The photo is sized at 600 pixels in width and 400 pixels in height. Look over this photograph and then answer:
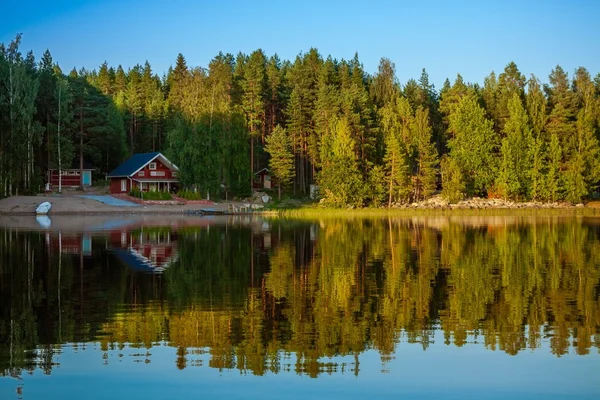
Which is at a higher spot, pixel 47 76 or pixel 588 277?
pixel 47 76

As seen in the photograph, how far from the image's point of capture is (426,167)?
7756 cm

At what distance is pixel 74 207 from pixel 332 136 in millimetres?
28275

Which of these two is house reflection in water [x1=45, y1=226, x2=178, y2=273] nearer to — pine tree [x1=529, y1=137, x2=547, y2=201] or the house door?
the house door

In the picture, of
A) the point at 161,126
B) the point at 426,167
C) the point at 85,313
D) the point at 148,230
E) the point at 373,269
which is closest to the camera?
the point at 85,313

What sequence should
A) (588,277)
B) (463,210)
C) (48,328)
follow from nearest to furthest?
(48,328) < (588,277) < (463,210)

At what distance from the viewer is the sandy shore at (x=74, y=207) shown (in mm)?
63000

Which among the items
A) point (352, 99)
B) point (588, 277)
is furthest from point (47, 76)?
point (588, 277)

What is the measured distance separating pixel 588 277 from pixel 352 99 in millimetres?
59665

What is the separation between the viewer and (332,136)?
251ft

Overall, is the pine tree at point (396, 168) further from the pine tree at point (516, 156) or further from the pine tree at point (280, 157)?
the pine tree at point (280, 157)

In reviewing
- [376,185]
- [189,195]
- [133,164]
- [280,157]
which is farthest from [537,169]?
[133,164]

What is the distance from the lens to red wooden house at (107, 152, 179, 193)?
7769cm

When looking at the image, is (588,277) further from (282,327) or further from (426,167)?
(426,167)

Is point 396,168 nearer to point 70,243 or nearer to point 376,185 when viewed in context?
point 376,185
